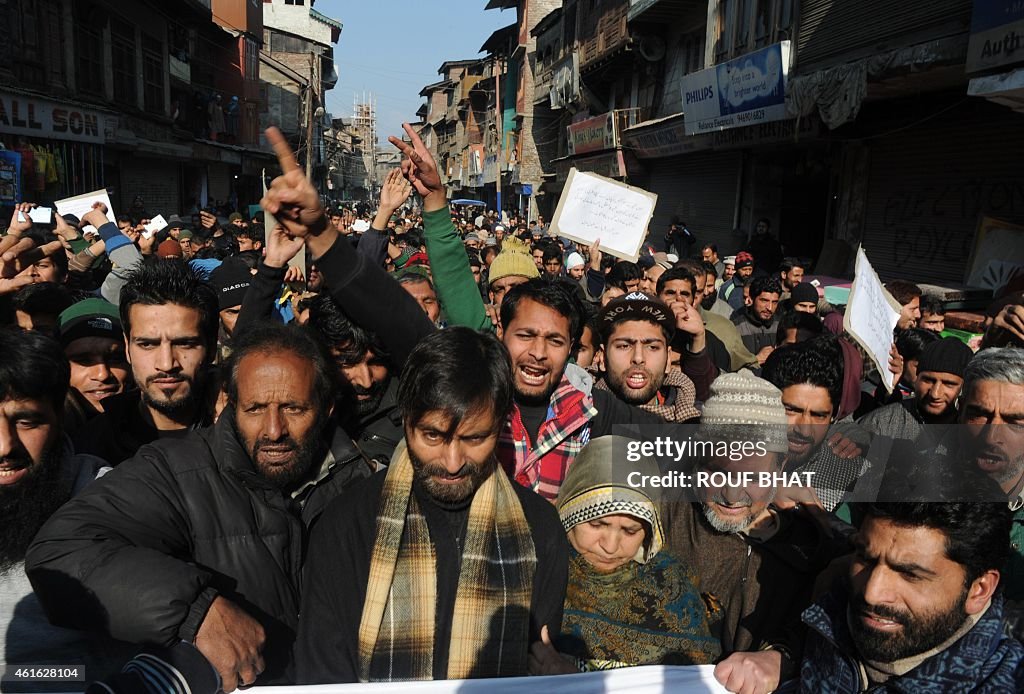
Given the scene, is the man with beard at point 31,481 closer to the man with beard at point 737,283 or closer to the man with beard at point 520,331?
the man with beard at point 520,331

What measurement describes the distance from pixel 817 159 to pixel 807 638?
45.9ft

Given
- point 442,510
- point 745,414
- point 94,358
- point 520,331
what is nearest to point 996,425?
point 745,414

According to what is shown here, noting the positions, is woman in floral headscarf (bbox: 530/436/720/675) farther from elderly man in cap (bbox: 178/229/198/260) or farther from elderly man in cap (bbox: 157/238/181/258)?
elderly man in cap (bbox: 178/229/198/260)

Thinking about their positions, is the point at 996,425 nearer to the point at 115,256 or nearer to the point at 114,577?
the point at 114,577

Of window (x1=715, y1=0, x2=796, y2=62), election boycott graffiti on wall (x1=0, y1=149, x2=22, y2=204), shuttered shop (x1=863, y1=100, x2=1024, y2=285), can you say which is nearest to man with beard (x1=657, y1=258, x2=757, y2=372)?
shuttered shop (x1=863, y1=100, x2=1024, y2=285)

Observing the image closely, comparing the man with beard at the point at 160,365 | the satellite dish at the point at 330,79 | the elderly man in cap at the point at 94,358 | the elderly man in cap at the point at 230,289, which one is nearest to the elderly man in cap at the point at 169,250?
the elderly man in cap at the point at 230,289

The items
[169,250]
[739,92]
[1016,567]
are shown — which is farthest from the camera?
[739,92]

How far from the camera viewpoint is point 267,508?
1.99 metres

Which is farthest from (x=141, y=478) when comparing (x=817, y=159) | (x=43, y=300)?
(x=817, y=159)

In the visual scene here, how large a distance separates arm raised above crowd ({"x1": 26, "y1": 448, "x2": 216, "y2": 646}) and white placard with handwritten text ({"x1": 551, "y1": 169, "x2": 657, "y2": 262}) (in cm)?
532

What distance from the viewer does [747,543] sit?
87.2 inches

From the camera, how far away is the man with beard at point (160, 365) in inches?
101

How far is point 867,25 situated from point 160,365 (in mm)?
11102

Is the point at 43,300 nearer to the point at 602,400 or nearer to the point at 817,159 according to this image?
the point at 602,400
